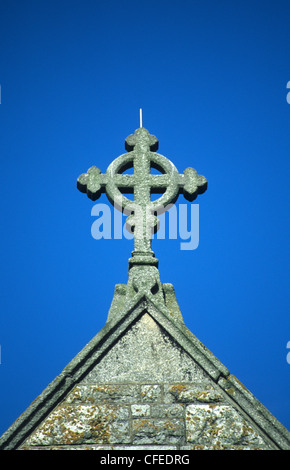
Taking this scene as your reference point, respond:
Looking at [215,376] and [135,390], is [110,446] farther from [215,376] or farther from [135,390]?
[215,376]

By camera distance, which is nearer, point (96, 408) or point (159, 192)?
point (96, 408)

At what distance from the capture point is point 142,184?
5.98 metres

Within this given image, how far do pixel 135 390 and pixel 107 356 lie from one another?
0.41 meters

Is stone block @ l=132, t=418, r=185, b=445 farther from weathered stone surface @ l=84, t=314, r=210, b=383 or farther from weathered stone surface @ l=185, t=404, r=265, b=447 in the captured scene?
weathered stone surface @ l=84, t=314, r=210, b=383

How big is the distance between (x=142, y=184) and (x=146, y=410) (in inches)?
99.9

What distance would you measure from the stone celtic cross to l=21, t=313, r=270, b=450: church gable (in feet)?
4.08

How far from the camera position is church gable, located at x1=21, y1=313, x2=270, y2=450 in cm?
436

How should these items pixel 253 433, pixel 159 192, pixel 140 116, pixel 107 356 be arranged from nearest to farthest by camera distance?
pixel 253 433
pixel 107 356
pixel 159 192
pixel 140 116

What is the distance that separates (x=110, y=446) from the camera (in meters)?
4.32

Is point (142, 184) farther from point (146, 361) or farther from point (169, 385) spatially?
point (169, 385)

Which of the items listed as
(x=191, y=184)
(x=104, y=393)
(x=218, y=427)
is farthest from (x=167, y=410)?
(x=191, y=184)
